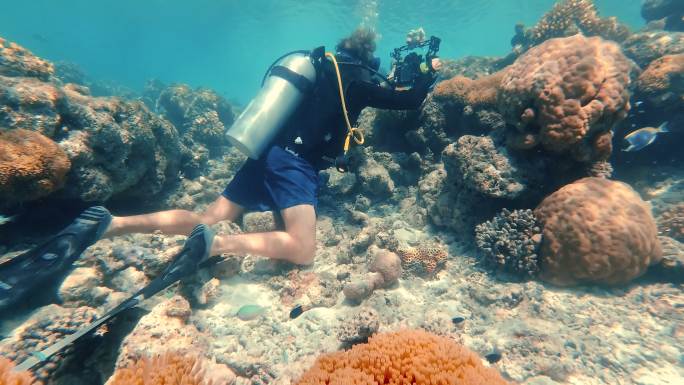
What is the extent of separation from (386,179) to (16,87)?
5.96 m

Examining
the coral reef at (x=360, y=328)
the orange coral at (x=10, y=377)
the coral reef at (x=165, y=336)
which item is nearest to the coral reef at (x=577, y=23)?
the coral reef at (x=360, y=328)

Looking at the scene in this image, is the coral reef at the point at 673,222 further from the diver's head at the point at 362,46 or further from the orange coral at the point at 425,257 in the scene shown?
the diver's head at the point at 362,46

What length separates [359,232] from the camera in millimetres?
5375

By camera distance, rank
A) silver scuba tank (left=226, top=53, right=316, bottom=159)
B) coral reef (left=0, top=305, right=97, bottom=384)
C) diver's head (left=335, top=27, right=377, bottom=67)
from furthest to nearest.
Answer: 1. diver's head (left=335, top=27, right=377, bottom=67)
2. silver scuba tank (left=226, top=53, right=316, bottom=159)
3. coral reef (left=0, top=305, right=97, bottom=384)

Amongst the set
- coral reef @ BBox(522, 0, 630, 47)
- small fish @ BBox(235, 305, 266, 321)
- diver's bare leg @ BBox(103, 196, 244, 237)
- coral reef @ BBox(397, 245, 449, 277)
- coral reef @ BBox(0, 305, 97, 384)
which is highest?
coral reef @ BBox(522, 0, 630, 47)

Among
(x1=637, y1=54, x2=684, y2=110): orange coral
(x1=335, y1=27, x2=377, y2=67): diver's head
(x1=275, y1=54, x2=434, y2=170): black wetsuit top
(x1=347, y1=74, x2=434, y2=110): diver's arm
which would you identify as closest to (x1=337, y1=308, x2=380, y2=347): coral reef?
(x1=275, y1=54, x2=434, y2=170): black wetsuit top

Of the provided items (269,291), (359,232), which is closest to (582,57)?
(359,232)

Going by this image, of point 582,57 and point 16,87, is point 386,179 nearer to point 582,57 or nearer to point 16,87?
point 582,57

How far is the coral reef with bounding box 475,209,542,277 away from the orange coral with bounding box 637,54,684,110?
4035 millimetres

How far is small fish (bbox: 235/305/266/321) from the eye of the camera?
13.0ft

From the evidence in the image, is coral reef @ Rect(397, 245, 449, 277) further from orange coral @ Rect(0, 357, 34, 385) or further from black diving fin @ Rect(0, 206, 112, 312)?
black diving fin @ Rect(0, 206, 112, 312)

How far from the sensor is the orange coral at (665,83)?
5.69 metres

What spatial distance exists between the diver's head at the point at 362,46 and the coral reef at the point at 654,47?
7.10 meters

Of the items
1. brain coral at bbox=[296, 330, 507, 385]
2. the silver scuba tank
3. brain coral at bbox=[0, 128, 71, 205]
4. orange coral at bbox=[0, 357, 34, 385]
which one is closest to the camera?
orange coral at bbox=[0, 357, 34, 385]
